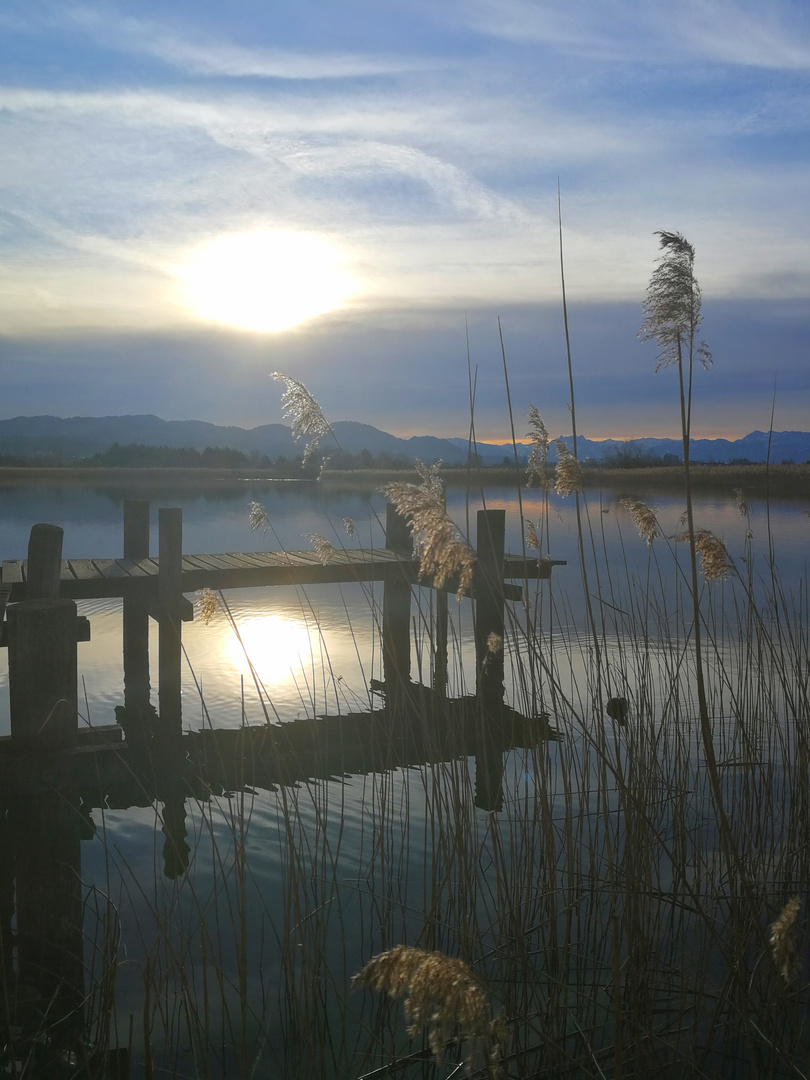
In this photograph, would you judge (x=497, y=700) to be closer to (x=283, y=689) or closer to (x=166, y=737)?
(x=283, y=689)

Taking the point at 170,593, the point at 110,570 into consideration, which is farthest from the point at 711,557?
the point at 110,570

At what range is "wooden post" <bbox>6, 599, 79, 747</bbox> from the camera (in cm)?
289

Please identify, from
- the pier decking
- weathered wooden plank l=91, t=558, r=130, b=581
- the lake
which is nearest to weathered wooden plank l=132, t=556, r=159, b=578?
the pier decking

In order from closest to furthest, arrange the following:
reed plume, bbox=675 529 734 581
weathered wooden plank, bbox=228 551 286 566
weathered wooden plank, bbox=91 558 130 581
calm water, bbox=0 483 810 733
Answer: reed plume, bbox=675 529 734 581, calm water, bbox=0 483 810 733, weathered wooden plank, bbox=91 558 130 581, weathered wooden plank, bbox=228 551 286 566

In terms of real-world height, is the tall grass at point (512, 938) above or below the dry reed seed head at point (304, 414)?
below

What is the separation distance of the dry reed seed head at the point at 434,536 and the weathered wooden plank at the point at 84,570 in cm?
536

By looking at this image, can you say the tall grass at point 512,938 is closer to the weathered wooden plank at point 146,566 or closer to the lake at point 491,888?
the lake at point 491,888

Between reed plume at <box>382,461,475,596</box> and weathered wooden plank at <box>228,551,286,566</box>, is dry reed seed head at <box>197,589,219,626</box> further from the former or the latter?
weathered wooden plank at <box>228,551,286,566</box>

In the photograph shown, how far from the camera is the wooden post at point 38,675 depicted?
2.89m

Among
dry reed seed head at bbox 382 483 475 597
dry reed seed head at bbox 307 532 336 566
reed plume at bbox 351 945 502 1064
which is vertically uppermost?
dry reed seed head at bbox 382 483 475 597

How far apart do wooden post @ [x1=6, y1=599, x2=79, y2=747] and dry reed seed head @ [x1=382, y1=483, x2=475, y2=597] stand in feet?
4.64

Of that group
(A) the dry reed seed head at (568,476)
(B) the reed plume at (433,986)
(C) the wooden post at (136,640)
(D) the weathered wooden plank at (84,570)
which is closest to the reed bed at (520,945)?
(B) the reed plume at (433,986)

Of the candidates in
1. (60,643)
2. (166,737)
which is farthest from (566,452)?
(166,737)

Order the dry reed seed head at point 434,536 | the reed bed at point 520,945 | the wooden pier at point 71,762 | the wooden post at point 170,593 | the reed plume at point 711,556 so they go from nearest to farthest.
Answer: the dry reed seed head at point 434,536, the reed bed at point 520,945, the reed plume at point 711,556, the wooden pier at point 71,762, the wooden post at point 170,593
